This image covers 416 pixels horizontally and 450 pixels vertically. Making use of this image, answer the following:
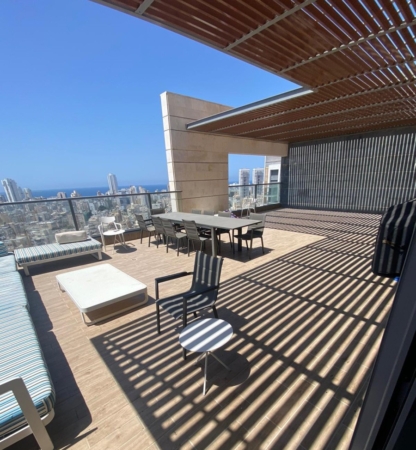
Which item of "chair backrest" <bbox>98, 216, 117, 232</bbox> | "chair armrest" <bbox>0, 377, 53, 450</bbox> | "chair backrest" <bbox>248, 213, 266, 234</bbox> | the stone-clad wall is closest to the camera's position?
"chair armrest" <bbox>0, 377, 53, 450</bbox>

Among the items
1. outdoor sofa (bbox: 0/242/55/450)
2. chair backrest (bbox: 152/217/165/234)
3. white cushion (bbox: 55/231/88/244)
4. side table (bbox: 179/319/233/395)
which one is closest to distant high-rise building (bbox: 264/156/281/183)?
chair backrest (bbox: 152/217/165/234)

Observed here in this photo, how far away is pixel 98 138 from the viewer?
25.1 metres

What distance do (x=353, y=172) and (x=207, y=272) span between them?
1067cm

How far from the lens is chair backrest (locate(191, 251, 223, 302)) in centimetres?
239

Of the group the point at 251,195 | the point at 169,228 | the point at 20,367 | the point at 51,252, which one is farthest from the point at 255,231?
the point at 251,195

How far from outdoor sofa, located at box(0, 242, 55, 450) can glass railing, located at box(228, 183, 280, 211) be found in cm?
812

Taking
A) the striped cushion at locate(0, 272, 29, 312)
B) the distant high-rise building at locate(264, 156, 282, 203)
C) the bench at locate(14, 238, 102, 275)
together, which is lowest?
the bench at locate(14, 238, 102, 275)

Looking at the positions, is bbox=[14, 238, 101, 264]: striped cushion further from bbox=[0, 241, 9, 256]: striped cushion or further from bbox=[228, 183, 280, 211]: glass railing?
bbox=[228, 183, 280, 211]: glass railing

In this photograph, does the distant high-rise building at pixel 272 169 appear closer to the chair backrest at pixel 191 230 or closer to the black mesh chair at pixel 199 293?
the chair backrest at pixel 191 230

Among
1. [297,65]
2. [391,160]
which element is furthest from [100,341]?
[391,160]

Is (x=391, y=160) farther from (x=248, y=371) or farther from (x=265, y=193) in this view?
(x=248, y=371)

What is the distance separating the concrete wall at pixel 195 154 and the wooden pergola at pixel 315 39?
2.91 meters

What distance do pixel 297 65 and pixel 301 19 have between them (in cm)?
102

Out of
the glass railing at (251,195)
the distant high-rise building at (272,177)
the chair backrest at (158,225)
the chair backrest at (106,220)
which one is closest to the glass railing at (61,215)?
the chair backrest at (106,220)
